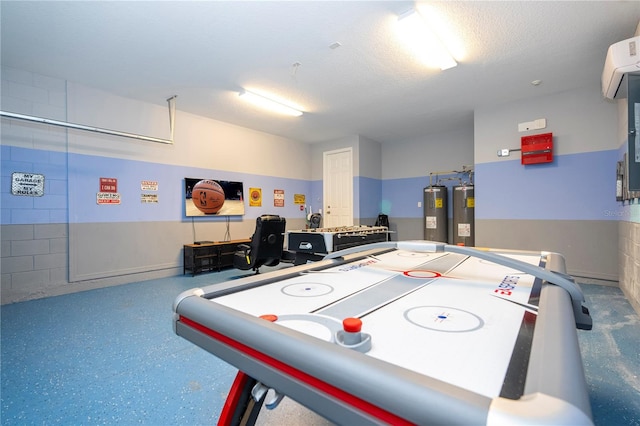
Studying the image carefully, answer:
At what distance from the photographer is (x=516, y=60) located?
3.45 metres

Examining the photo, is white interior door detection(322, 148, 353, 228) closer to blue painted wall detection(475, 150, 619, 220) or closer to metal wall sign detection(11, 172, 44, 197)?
blue painted wall detection(475, 150, 619, 220)

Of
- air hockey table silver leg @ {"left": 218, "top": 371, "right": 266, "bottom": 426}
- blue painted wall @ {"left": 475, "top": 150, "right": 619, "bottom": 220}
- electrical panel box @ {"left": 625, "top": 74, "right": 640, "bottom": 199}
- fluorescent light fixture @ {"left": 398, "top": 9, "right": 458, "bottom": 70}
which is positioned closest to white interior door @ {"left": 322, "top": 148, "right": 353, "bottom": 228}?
blue painted wall @ {"left": 475, "top": 150, "right": 619, "bottom": 220}

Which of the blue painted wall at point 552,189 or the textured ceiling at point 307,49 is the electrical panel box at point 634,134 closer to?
the textured ceiling at point 307,49

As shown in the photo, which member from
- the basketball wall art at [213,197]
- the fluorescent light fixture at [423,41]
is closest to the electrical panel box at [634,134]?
the fluorescent light fixture at [423,41]

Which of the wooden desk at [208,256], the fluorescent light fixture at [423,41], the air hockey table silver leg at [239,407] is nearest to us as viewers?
the air hockey table silver leg at [239,407]

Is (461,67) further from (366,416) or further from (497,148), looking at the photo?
(366,416)

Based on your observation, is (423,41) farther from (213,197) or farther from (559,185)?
(213,197)

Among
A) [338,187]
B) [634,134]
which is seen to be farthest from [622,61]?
[338,187]

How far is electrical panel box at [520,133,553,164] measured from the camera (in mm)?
4281

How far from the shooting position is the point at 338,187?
693 centimetres

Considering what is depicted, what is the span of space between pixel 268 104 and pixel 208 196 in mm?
2068

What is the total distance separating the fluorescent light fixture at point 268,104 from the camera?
4379mm

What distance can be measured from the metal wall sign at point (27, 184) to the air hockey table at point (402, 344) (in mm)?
4289

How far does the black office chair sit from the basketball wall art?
1362mm
